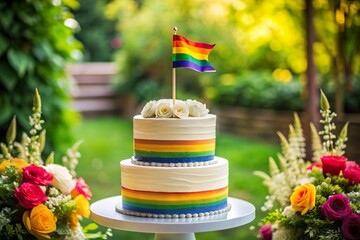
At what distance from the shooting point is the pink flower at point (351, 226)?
9.45 feet

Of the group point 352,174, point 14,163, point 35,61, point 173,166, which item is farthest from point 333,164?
point 35,61

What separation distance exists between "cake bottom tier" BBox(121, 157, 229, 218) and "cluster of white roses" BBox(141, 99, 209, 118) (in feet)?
0.78

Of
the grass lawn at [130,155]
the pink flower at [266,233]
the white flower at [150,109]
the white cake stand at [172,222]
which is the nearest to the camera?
the white cake stand at [172,222]

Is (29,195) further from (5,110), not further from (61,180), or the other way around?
(5,110)

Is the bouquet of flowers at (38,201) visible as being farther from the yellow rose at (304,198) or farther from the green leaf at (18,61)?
the green leaf at (18,61)

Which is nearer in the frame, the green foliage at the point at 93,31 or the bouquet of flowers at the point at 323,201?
the bouquet of flowers at the point at 323,201

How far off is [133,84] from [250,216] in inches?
352

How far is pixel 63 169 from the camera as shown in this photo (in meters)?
3.37

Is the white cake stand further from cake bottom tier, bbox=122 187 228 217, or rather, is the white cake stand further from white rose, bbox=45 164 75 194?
white rose, bbox=45 164 75 194

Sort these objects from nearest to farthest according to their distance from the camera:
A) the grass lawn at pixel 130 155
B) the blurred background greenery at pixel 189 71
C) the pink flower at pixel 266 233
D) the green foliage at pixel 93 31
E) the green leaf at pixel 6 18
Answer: the pink flower at pixel 266 233 → the green leaf at pixel 6 18 → the blurred background greenery at pixel 189 71 → the grass lawn at pixel 130 155 → the green foliage at pixel 93 31

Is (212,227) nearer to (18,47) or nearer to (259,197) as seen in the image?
(18,47)

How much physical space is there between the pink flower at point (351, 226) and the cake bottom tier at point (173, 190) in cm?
56

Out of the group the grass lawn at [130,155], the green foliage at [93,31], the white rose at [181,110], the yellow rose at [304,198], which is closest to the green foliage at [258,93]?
the grass lawn at [130,155]

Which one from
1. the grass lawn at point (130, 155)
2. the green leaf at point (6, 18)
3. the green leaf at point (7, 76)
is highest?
the green leaf at point (6, 18)
